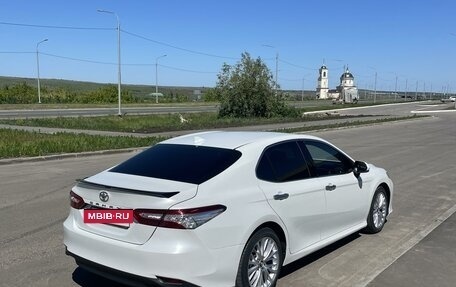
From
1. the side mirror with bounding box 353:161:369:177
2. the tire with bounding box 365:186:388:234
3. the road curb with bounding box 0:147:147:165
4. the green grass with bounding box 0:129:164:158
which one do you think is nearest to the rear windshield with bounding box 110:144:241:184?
the side mirror with bounding box 353:161:369:177

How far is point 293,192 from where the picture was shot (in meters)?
4.79

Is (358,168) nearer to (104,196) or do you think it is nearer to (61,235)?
(104,196)

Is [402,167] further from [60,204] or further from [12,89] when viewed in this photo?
[12,89]

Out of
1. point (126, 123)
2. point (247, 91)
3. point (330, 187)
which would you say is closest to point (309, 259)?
point (330, 187)

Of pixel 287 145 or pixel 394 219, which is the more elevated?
pixel 287 145

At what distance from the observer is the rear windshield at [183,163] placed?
170 inches

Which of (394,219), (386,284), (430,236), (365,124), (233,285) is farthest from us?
(365,124)

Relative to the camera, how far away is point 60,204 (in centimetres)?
801

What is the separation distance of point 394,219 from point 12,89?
7258 cm

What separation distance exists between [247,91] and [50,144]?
26.9 meters

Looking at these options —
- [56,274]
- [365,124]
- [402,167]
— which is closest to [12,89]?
[365,124]

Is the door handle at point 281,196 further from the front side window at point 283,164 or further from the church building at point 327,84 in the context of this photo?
the church building at point 327,84

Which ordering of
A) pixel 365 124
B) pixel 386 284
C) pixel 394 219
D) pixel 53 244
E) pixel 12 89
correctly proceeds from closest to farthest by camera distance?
pixel 386 284
pixel 53 244
pixel 394 219
pixel 365 124
pixel 12 89

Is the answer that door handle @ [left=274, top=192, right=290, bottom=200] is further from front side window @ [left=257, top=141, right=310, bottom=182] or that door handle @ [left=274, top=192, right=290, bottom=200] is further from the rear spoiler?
the rear spoiler
